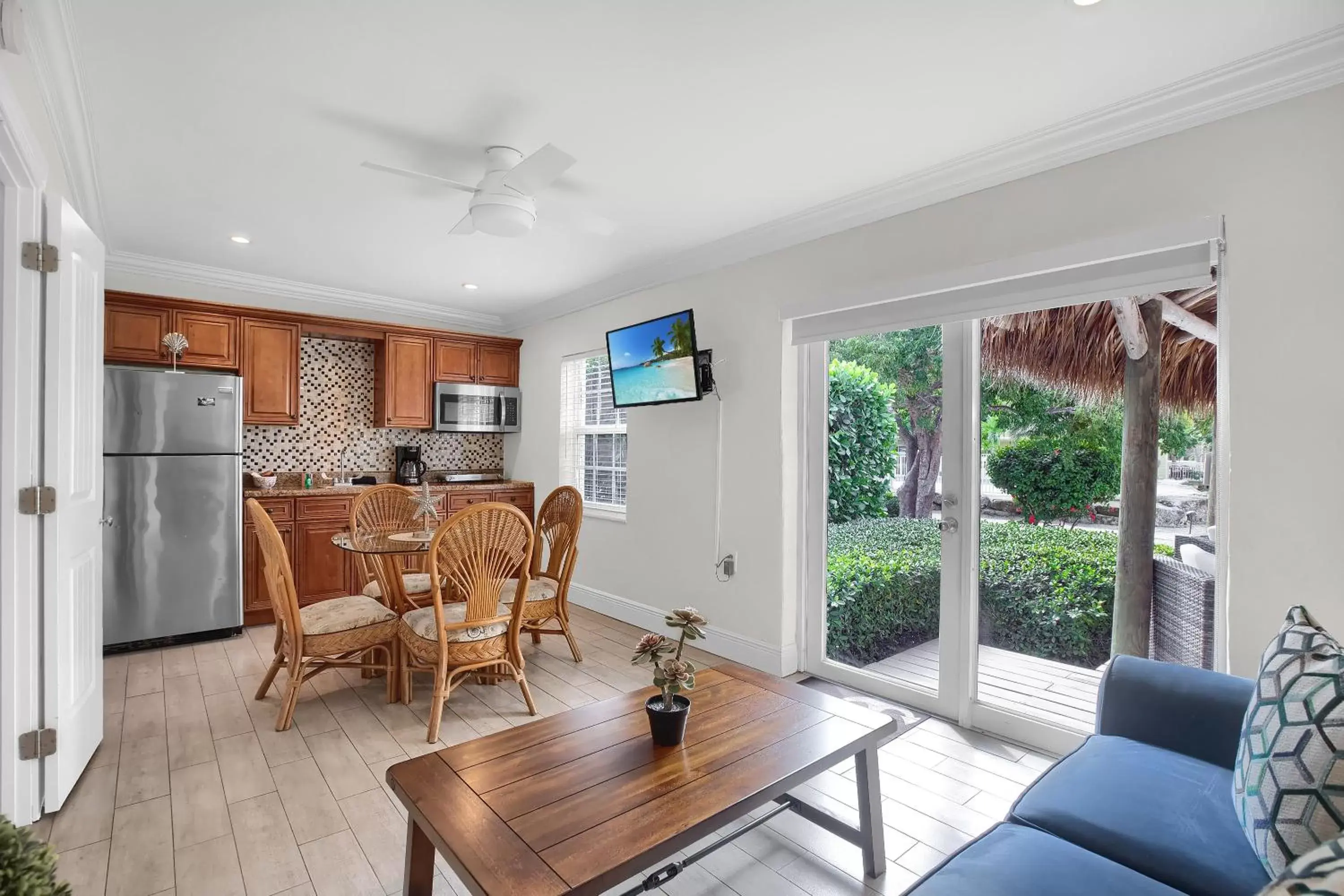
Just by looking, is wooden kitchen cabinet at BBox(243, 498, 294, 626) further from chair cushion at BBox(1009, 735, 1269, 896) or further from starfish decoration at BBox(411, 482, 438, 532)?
chair cushion at BBox(1009, 735, 1269, 896)

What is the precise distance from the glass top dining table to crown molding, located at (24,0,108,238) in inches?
75.9

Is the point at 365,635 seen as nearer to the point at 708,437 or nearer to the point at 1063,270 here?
the point at 708,437

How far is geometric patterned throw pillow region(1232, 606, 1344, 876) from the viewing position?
109 cm

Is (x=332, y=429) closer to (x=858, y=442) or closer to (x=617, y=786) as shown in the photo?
(x=858, y=442)

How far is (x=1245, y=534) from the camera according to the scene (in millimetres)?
2090

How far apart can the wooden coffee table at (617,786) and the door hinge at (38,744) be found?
1.42 m

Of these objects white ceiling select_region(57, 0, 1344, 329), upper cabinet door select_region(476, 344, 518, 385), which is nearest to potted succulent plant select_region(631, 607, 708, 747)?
white ceiling select_region(57, 0, 1344, 329)

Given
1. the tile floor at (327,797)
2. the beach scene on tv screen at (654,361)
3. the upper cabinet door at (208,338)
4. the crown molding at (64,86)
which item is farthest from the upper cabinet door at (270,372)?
the beach scene on tv screen at (654,361)

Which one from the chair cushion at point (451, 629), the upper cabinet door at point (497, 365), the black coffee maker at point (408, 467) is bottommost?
the chair cushion at point (451, 629)

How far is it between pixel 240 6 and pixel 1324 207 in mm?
3273

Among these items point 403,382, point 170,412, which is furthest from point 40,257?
point 403,382

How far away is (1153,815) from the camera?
55.2 inches

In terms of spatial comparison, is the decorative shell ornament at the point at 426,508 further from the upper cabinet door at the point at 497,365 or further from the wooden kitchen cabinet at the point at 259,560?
the upper cabinet door at the point at 497,365

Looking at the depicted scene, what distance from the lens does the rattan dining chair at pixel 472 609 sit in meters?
2.73
